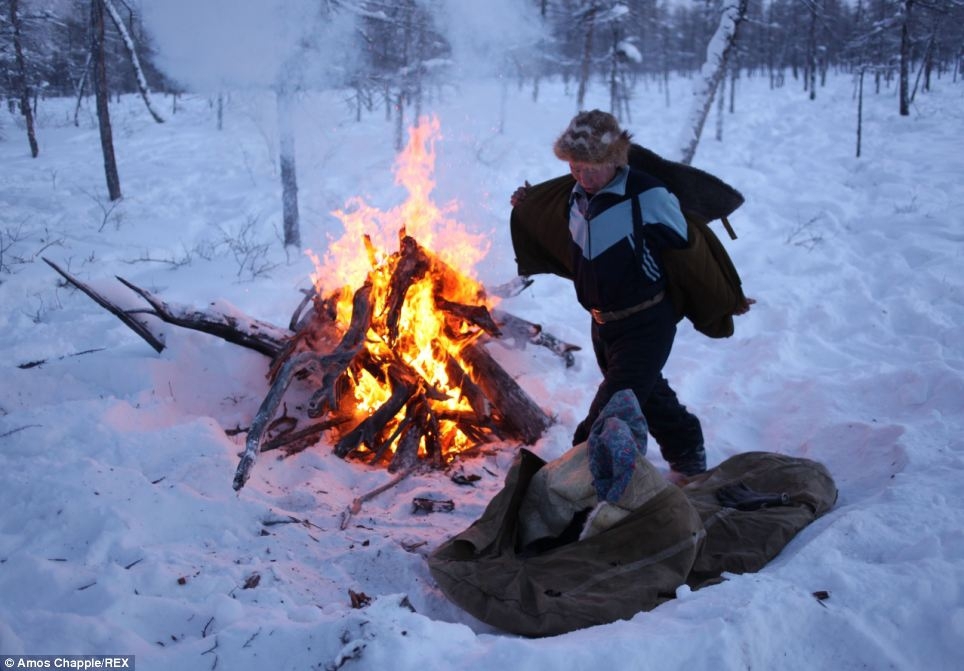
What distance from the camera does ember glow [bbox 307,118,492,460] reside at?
4.68m

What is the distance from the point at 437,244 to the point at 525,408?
5.05 ft

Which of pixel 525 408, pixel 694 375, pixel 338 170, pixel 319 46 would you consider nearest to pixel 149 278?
A: pixel 319 46

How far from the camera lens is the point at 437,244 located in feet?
17.0

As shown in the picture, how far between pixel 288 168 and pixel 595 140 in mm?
9571

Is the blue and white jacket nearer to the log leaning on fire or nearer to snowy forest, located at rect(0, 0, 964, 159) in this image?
the log leaning on fire

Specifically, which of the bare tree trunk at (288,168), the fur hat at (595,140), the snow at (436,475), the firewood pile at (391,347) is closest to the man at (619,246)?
the fur hat at (595,140)

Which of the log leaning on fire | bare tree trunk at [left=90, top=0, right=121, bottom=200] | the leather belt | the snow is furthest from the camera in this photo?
bare tree trunk at [left=90, top=0, right=121, bottom=200]

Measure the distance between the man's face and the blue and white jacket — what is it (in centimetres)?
4

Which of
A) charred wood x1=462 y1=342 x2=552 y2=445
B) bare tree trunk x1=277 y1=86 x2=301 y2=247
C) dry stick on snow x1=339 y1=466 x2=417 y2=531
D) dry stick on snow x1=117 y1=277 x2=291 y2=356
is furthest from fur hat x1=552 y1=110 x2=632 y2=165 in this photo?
bare tree trunk x1=277 y1=86 x2=301 y2=247

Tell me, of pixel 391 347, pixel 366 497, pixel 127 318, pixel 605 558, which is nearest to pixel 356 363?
pixel 391 347

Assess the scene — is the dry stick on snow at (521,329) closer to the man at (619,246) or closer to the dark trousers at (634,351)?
the dark trousers at (634,351)

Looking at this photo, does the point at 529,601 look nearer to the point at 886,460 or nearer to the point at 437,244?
the point at 886,460

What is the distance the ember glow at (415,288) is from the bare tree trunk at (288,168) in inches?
252

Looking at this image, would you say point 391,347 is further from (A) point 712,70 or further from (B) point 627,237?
(A) point 712,70
